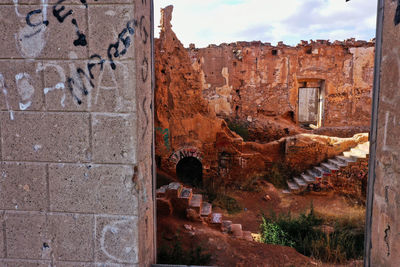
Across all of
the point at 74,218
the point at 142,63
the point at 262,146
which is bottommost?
the point at 262,146

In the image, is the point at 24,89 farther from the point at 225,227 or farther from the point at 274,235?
the point at 225,227

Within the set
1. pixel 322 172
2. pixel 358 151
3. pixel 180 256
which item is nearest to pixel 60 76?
pixel 180 256

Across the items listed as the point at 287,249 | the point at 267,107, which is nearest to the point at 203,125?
the point at 287,249

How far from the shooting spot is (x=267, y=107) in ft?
45.9

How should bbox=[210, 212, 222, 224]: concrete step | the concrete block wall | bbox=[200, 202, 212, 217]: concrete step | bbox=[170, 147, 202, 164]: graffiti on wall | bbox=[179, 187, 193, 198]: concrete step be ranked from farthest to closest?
bbox=[170, 147, 202, 164]: graffiti on wall < bbox=[200, 202, 212, 217]: concrete step < bbox=[210, 212, 222, 224]: concrete step < bbox=[179, 187, 193, 198]: concrete step < the concrete block wall

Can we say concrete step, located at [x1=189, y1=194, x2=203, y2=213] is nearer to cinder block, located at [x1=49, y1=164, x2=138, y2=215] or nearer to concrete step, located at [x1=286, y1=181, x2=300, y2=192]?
cinder block, located at [x1=49, y1=164, x2=138, y2=215]

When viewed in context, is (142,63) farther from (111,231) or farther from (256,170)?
(256,170)

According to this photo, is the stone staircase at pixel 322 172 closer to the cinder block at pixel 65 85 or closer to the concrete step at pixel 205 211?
the concrete step at pixel 205 211

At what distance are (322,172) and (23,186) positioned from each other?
27.8 feet

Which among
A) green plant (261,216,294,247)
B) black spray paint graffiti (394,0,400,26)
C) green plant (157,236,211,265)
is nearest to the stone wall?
black spray paint graffiti (394,0,400,26)

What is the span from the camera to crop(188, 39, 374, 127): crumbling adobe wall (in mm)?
13555

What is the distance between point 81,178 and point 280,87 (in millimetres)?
13211

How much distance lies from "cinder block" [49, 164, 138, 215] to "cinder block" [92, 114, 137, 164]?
67 millimetres

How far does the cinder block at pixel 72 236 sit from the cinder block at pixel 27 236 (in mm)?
67
